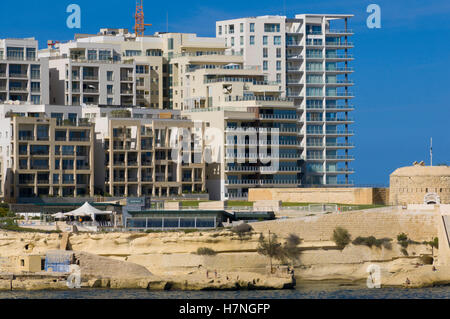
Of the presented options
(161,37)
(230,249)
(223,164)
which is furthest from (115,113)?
(230,249)

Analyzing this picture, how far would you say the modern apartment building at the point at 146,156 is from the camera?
5556 inches

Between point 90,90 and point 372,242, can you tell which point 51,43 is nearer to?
point 90,90

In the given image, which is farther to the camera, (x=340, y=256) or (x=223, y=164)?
(x=223, y=164)

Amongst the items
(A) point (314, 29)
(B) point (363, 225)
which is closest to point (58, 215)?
(B) point (363, 225)

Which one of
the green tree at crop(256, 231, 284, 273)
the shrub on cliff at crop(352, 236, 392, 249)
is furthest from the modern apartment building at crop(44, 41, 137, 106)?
the shrub on cliff at crop(352, 236, 392, 249)

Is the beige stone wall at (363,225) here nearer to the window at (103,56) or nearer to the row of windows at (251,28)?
the window at (103,56)

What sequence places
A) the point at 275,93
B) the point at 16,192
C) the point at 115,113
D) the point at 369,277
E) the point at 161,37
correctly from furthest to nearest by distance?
1. the point at 161,37
2. the point at 275,93
3. the point at 115,113
4. the point at 16,192
5. the point at 369,277

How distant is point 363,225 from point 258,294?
18615mm

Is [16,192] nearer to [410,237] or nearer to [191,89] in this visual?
[191,89]

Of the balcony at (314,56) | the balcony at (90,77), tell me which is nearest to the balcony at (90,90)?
the balcony at (90,77)

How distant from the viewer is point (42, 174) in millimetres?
135750

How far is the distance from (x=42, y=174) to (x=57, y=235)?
28352mm

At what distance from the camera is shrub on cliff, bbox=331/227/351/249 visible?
357ft

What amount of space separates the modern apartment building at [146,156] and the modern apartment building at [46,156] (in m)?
2.99
